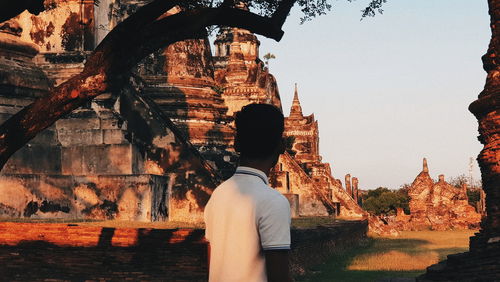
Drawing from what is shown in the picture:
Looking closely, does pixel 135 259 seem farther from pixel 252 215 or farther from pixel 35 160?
pixel 252 215

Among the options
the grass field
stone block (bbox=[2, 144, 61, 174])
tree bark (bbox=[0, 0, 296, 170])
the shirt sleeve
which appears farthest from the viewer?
the grass field

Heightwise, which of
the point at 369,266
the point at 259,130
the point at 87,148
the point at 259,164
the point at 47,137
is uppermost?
the point at 47,137

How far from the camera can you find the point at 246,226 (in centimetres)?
308

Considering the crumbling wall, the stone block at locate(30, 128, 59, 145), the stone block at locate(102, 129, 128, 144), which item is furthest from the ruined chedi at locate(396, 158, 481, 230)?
the stone block at locate(30, 128, 59, 145)

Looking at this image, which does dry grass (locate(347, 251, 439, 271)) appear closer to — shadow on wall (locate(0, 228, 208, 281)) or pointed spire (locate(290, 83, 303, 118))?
shadow on wall (locate(0, 228, 208, 281))

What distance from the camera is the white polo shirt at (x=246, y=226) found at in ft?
9.84

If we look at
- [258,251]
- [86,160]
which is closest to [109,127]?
[86,160]

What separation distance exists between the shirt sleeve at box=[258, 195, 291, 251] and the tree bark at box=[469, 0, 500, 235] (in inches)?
246

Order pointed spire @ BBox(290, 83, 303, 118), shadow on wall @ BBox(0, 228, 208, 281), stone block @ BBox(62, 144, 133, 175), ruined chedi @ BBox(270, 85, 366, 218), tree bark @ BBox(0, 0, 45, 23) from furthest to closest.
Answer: pointed spire @ BBox(290, 83, 303, 118)
ruined chedi @ BBox(270, 85, 366, 218)
stone block @ BBox(62, 144, 133, 175)
shadow on wall @ BBox(0, 228, 208, 281)
tree bark @ BBox(0, 0, 45, 23)

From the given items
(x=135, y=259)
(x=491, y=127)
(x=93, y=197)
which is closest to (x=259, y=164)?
(x=491, y=127)

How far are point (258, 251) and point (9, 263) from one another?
7.12 meters

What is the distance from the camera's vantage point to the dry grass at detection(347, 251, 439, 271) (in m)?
14.5

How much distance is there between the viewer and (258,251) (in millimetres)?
3072

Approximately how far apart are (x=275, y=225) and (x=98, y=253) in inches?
262
